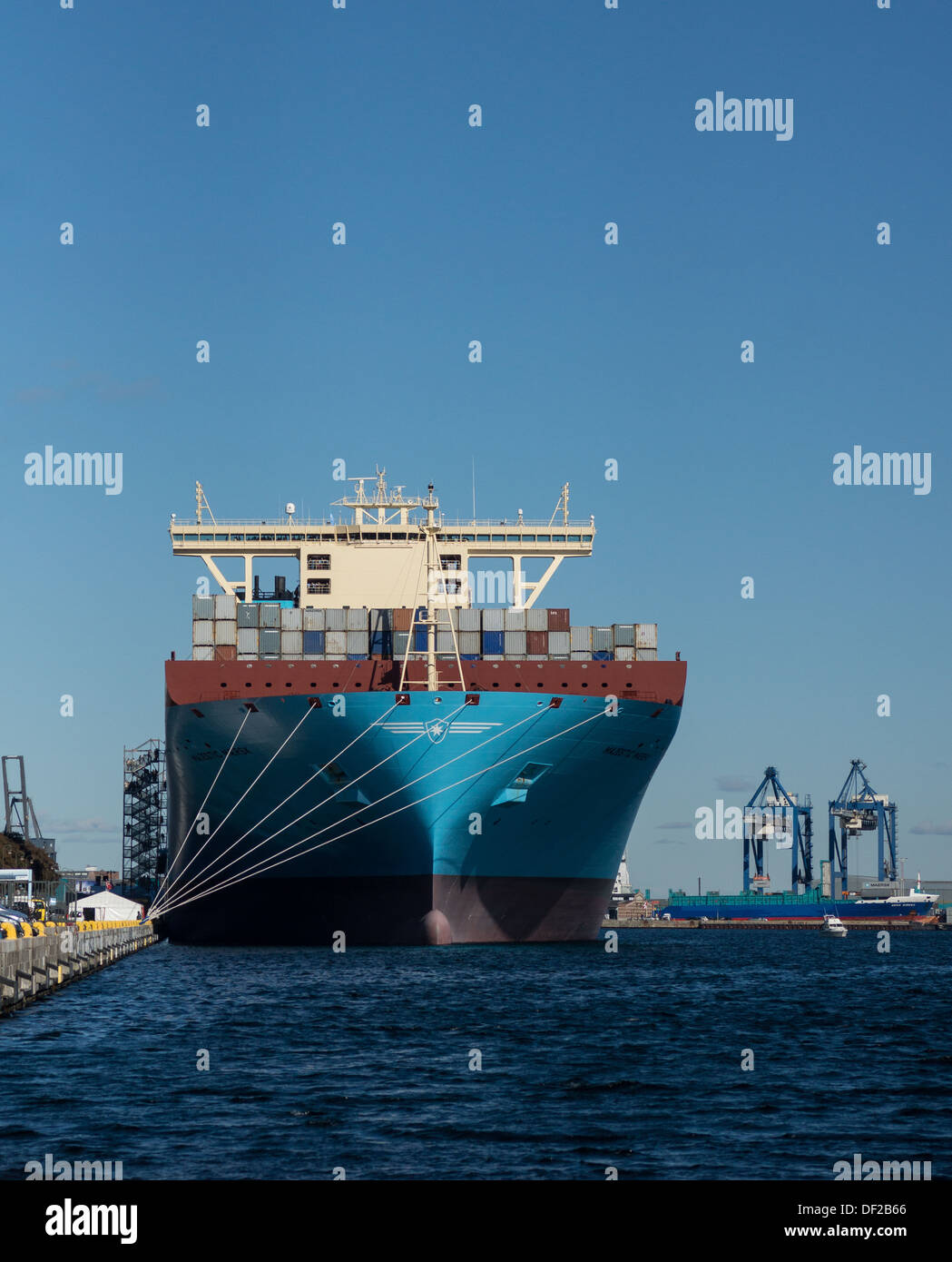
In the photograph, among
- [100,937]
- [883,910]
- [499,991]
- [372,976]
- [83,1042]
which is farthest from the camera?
[883,910]

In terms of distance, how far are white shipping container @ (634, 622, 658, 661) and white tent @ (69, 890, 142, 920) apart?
112 feet

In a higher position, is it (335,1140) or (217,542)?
(217,542)

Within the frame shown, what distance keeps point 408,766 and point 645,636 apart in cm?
1359

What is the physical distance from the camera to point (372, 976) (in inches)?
1662

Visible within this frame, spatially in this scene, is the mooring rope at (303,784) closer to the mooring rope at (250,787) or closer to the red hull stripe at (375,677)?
the mooring rope at (250,787)

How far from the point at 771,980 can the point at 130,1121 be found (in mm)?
33387

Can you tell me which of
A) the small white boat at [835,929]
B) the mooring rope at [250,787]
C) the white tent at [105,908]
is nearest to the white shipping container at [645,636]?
the mooring rope at [250,787]

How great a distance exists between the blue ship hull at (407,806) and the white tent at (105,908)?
23.0m

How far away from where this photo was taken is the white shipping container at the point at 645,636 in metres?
59.3

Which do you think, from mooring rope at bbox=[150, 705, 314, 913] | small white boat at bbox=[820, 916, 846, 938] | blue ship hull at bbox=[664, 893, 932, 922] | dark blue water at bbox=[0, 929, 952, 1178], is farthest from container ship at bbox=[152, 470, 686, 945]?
blue ship hull at bbox=[664, 893, 932, 922]

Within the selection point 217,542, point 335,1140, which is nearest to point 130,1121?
point 335,1140

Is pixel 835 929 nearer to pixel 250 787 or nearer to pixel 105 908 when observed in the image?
pixel 105 908
